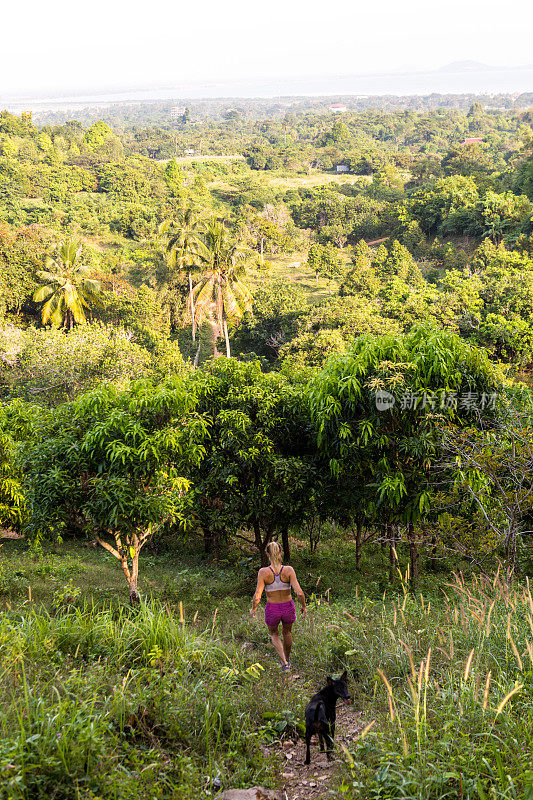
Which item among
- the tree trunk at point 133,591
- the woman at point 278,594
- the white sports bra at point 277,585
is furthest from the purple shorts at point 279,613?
the tree trunk at point 133,591

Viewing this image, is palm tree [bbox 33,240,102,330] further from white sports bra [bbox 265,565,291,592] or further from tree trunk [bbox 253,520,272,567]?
white sports bra [bbox 265,565,291,592]

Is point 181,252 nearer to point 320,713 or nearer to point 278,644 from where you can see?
point 278,644

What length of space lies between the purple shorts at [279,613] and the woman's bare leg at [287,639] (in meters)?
0.09

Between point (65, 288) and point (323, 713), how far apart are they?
87.4ft

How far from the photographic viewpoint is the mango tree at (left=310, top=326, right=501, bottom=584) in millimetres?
8070

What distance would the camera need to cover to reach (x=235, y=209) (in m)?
73.1

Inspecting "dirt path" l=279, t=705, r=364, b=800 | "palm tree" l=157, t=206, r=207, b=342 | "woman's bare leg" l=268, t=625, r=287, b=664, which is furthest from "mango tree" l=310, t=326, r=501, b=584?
"palm tree" l=157, t=206, r=207, b=342

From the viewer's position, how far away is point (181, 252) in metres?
31.7

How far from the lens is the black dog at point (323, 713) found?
3.86m

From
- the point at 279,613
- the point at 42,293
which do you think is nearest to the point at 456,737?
the point at 279,613

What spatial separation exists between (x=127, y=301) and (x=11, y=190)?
44.7m

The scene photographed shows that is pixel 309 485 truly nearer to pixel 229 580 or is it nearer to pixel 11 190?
pixel 229 580

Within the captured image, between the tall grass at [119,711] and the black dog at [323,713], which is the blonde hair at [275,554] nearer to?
the tall grass at [119,711]

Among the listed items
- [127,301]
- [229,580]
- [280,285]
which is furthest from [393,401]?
[280,285]
